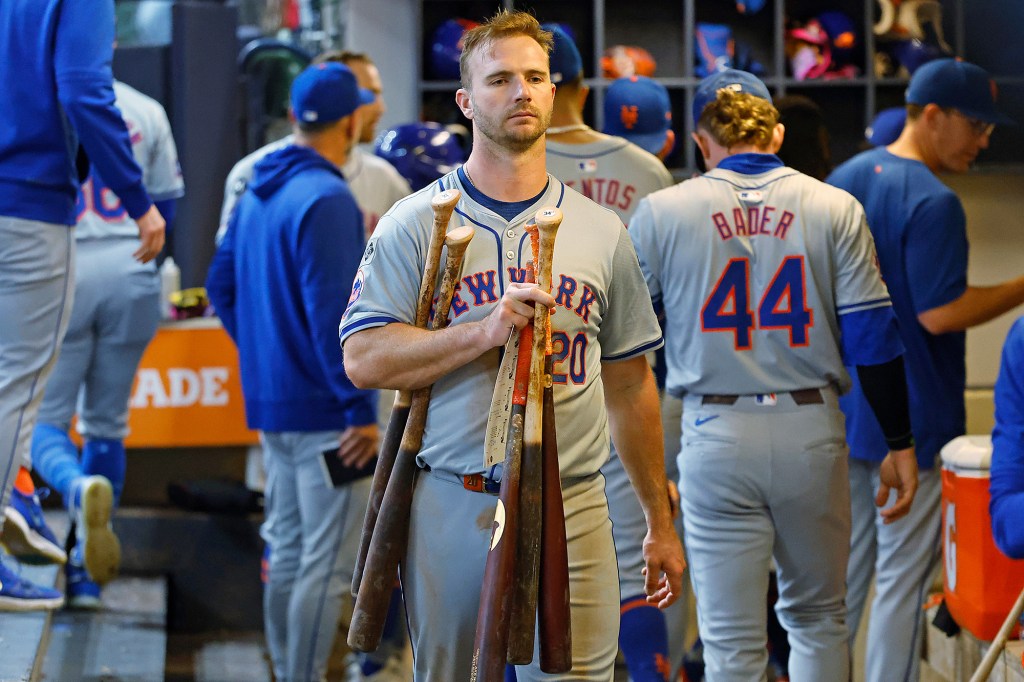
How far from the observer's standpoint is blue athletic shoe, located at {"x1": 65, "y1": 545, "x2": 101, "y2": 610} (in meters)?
4.70

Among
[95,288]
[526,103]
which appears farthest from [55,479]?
[526,103]

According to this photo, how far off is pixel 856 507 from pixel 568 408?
1.58 metres

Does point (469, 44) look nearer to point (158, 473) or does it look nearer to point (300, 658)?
point (300, 658)

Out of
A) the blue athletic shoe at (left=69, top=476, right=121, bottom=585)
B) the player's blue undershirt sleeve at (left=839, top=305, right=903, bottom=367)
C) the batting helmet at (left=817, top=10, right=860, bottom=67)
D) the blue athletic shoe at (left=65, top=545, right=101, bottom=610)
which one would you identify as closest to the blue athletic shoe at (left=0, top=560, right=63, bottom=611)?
the blue athletic shoe at (left=69, top=476, right=121, bottom=585)

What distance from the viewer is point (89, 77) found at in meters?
3.41

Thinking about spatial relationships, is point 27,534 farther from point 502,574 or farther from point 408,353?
point 502,574

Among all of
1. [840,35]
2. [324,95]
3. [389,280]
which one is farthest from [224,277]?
[840,35]

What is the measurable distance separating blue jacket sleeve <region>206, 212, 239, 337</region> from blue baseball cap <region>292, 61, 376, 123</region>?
1.32 ft

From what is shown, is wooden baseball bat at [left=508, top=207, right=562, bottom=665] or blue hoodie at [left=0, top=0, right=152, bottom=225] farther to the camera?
blue hoodie at [left=0, top=0, right=152, bottom=225]

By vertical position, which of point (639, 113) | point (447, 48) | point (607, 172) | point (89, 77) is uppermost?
point (447, 48)

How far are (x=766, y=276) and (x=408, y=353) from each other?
43.5 inches

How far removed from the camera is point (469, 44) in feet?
7.75

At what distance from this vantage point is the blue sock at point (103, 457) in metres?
4.71

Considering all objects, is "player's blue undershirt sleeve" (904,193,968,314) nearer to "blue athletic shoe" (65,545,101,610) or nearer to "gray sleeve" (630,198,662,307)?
"gray sleeve" (630,198,662,307)
